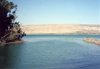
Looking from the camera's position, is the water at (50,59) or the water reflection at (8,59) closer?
the water at (50,59)

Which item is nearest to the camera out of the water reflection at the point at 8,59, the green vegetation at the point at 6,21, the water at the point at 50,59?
the water at the point at 50,59

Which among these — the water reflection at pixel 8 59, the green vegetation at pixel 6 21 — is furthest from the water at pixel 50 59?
the green vegetation at pixel 6 21

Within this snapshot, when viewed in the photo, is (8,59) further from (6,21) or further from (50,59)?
(6,21)

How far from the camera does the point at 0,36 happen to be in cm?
3800

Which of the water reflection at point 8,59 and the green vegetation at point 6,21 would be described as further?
the green vegetation at point 6,21

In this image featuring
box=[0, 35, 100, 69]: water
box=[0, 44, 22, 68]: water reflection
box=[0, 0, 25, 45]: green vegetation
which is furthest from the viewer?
box=[0, 0, 25, 45]: green vegetation

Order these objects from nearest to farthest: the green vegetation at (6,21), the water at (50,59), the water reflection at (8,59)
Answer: the water at (50,59) < the water reflection at (8,59) < the green vegetation at (6,21)

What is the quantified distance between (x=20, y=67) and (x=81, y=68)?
715 cm

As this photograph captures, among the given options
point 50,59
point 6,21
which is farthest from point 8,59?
point 6,21

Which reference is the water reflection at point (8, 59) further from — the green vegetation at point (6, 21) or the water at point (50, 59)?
the green vegetation at point (6, 21)

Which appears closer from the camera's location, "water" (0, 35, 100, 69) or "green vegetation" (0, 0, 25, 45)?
"water" (0, 35, 100, 69)

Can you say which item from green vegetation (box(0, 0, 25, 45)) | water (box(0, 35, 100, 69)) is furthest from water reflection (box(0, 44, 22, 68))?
green vegetation (box(0, 0, 25, 45))

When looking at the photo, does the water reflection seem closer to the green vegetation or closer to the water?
the water

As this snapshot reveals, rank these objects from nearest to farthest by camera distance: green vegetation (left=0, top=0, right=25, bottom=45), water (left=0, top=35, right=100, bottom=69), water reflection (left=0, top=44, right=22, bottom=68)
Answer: water (left=0, top=35, right=100, bottom=69) → water reflection (left=0, top=44, right=22, bottom=68) → green vegetation (left=0, top=0, right=25, bottom=45)
